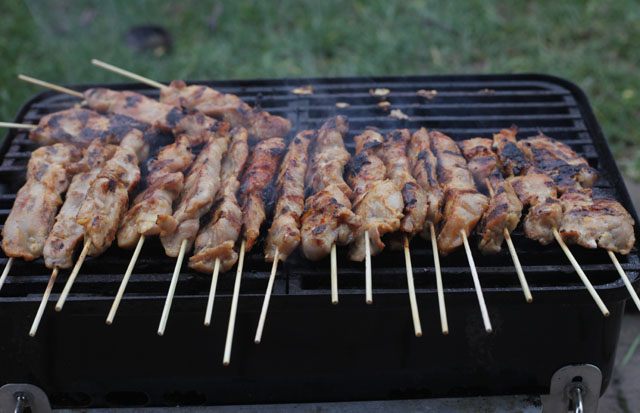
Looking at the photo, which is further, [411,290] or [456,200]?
[456,200]

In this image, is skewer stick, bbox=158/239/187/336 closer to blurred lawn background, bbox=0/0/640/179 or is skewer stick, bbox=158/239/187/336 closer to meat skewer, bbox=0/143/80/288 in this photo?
meat skewer, bbox=0/143/80/288

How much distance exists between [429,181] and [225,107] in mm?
1514

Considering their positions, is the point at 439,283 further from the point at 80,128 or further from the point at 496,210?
the point at 80,128

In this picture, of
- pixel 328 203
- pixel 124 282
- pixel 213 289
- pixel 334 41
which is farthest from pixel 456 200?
pixel 334 41

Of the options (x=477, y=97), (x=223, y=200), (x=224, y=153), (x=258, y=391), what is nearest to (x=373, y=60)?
(x=477, y=97)

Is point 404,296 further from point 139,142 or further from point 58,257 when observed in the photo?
point 139,142

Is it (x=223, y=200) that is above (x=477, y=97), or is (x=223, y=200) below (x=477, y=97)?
below

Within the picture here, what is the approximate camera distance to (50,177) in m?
3.46

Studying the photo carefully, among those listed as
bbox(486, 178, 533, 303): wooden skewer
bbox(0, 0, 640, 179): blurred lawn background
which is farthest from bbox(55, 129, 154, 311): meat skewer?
bbox(0, 0, 640, 179): blurred lawn background

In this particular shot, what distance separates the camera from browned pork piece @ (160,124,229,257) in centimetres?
305

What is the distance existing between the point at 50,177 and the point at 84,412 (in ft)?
4.39

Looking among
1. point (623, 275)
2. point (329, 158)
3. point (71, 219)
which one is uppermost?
point (329, 158)

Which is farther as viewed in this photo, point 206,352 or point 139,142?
point 139,142

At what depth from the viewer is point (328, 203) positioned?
308 cm
